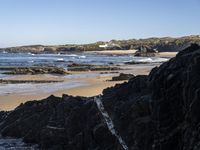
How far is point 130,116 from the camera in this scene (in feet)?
33.4

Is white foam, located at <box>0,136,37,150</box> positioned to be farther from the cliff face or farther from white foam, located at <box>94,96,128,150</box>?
white foam, located at <box>94,96,128,150</box>

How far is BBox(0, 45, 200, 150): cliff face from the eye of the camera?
793 cm

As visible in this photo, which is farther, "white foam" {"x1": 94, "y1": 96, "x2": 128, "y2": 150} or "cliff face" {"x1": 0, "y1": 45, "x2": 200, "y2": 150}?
"white foam" {"x1": 94, "y1": 96, "x2": 128, "y2": 150}

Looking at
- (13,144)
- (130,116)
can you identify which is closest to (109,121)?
(130,116)

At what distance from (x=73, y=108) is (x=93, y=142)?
1.88 m

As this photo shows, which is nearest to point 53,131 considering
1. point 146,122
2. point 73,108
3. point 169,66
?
point 73,108

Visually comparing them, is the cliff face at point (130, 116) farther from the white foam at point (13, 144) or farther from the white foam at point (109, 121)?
the white foam at point (13, 144)

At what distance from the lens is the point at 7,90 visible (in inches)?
1256

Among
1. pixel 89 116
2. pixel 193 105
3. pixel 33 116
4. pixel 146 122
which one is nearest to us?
pixel 193 105

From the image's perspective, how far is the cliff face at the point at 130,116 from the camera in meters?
7.93

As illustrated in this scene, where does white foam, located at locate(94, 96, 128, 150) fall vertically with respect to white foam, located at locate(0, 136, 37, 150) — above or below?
above

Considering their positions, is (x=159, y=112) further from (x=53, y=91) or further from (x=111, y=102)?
(x=53, y=91)

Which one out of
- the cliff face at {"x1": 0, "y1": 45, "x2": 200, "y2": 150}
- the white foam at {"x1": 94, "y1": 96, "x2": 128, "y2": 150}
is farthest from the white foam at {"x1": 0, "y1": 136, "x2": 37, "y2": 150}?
the white foam at {"x1": 94, "y1": 96, "x2": 128, "y2": 150}

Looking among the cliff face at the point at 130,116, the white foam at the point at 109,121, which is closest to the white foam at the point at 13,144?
the cliff face at the point at 130,116
